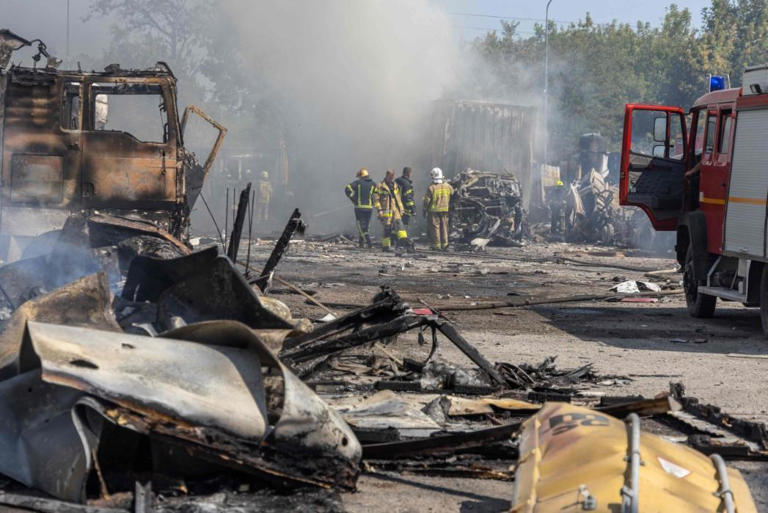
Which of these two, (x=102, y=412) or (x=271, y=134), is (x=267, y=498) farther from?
(x=271, y=134)

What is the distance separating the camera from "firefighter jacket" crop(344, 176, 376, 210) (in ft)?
76.9

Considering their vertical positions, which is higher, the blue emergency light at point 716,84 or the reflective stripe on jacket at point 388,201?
the blue emergency light at point 716,84

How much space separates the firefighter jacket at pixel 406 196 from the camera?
77.6 feet

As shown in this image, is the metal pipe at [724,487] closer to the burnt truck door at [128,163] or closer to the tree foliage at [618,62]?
the burnt truck door at [128,163]

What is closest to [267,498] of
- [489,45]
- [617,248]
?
[617,248]

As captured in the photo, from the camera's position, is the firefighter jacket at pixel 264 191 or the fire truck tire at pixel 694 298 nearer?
the fire truck tire at pixel 694 298

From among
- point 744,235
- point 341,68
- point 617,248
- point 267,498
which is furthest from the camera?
point 341,68

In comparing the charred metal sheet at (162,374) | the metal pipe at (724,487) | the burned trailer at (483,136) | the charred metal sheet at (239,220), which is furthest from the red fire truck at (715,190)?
the burned trailer at (483,136)

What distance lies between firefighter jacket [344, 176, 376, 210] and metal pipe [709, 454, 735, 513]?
19.1m

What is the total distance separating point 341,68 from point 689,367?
27.6m

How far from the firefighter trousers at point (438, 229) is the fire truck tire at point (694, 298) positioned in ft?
35.3

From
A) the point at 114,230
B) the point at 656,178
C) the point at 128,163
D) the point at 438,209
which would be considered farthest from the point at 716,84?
the point at 438,209

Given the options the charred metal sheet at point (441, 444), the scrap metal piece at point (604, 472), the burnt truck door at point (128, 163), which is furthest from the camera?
the burnt truck door at point (128, 163)

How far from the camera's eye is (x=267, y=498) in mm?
4832
